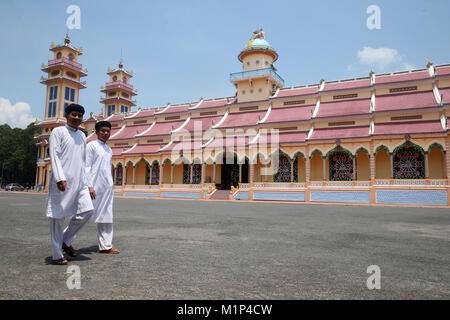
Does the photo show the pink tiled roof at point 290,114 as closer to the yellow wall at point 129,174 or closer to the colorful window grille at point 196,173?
the colorful window grille at point 196,173

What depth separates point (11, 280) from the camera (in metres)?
2.75

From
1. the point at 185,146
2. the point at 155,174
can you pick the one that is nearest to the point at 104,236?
the point at 185,146

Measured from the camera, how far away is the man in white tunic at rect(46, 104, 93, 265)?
345 cm

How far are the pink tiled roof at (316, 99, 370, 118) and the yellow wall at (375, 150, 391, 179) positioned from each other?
3275mm

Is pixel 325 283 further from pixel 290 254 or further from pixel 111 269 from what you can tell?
pixel 111 269

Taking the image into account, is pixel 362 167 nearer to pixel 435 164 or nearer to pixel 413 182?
pixel 413 182

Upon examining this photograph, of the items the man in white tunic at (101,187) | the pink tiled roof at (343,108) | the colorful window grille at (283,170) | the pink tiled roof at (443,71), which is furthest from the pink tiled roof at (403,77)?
the man in white tunic at (101,187)

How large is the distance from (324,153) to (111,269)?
2026cm

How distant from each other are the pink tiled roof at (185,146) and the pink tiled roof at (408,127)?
14.1 metres

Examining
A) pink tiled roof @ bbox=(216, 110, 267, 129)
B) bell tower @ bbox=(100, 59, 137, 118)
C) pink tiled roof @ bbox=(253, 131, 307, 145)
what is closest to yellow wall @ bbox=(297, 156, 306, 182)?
pink tiled roof @ bbox=(253, 131, 307, 145)

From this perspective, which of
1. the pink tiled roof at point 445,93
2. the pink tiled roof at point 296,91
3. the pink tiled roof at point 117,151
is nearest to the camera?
the pink tiled roof at point 445,93

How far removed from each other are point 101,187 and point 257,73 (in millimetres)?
26378

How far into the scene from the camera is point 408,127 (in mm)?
19922

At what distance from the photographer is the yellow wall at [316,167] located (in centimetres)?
2347
